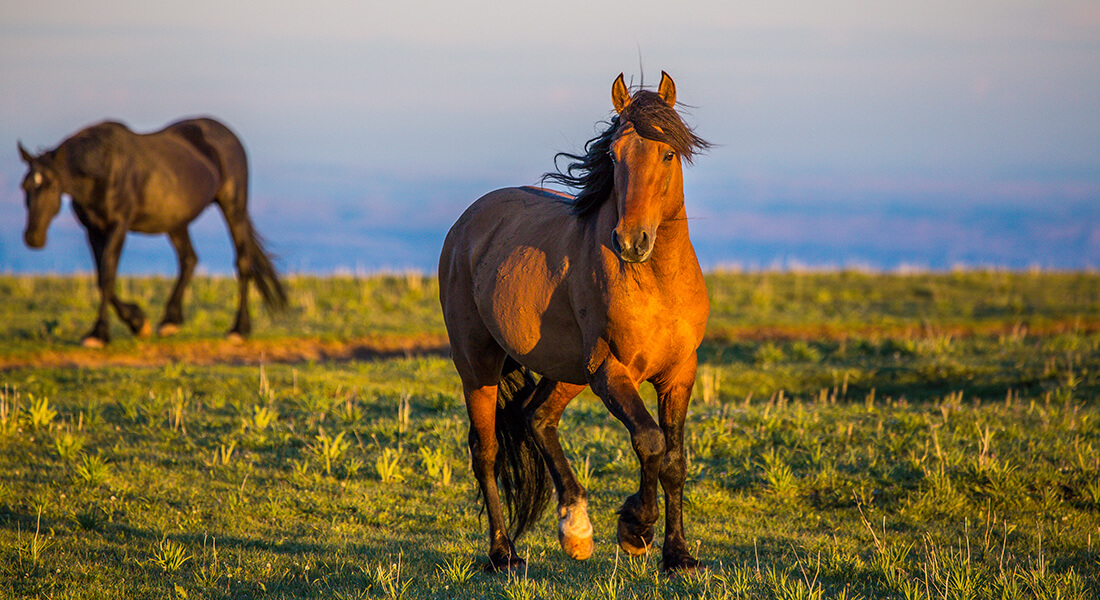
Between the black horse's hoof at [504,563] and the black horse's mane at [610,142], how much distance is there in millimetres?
2129

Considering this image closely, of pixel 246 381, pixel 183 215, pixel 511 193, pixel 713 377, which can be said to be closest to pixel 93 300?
pixel 183 215

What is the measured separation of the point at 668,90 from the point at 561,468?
2258mm

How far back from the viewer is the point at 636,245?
4.32 m

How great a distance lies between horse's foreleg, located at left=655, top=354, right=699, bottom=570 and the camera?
5051 mm

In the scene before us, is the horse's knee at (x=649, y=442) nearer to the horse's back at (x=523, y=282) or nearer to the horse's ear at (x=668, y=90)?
the horse's back at (x=523, y=282)

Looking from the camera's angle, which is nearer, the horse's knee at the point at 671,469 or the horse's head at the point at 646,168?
the horse's head at the point at 646,168

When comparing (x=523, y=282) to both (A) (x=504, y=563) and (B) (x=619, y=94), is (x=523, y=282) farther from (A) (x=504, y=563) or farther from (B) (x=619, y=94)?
(A) (x=504, y=563)

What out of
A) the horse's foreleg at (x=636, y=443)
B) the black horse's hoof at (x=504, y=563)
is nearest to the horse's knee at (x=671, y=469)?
the horse's foreleg at (x=636, y=443)

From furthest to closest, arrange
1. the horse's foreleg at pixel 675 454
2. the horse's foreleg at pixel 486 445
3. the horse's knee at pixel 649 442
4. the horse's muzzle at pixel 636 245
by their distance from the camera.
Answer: the horse's foreleg at pixel 486 445 → the horse's foreleg at pixel 675 454 → the horse's knee at pixel 649 442 → the horse's muzzle at pixel 636 245

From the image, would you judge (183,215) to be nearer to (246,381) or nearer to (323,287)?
(246,381)

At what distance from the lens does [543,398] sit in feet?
19.4

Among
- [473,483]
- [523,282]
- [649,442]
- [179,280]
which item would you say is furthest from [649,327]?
[179,280]

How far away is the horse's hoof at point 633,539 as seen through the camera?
16.2 feet

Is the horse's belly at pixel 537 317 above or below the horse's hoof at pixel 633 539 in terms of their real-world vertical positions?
above
